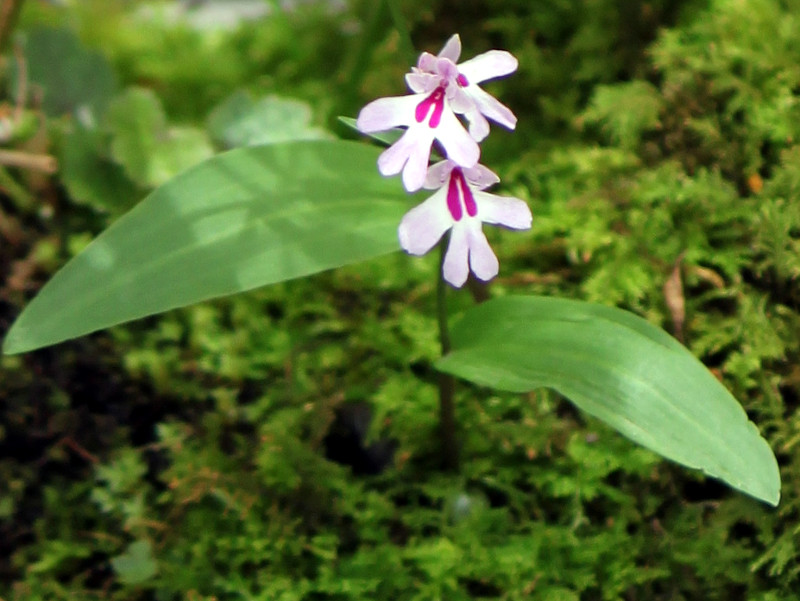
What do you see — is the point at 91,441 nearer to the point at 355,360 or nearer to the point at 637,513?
the point at 355,360

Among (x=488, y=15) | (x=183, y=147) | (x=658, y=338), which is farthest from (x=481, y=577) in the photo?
(x=488, y=15)

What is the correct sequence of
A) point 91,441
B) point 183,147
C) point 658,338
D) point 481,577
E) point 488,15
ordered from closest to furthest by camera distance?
1. point 658,338
2. point 481,577
3. point 91,441
4. point 183,147
5. point 488,15

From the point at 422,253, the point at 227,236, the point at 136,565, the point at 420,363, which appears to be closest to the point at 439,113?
the point at 422,253

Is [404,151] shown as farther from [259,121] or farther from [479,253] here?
[259,121]

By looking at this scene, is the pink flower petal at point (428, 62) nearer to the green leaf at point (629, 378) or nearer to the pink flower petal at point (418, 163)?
the pink flower petal at point (418, 163)

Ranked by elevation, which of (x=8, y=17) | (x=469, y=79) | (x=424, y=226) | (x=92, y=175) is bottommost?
(x=424, y=226)
